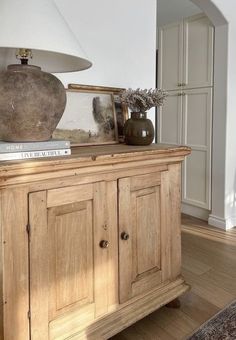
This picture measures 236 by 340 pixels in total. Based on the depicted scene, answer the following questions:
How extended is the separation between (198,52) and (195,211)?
1.60m

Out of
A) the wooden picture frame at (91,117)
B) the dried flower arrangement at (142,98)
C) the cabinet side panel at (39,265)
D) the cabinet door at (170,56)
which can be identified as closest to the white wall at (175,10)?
the cabinet door at (170,56)

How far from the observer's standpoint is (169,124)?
3666mm

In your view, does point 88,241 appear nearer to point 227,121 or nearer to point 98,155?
point 98,155

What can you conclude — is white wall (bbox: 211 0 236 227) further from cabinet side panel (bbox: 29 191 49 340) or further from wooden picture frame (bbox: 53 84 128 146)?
cabinet side panel (bbox: 29 191 49 340)

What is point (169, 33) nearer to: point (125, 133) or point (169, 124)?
point (169, 124)

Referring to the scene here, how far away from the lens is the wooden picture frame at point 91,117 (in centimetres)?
166

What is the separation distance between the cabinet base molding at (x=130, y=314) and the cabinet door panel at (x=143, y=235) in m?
0.04

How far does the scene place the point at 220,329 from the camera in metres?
1.19

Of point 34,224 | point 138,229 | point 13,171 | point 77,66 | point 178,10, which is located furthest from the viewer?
point 178,10

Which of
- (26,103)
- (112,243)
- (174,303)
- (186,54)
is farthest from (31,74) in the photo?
(186,54)

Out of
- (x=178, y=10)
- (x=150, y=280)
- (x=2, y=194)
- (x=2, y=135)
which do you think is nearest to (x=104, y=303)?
(x=150, y=280)

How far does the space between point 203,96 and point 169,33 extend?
855 mm

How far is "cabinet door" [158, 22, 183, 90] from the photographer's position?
11.3ft

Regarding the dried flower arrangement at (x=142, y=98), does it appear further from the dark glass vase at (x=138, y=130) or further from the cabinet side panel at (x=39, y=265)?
the cabinet side panel at (x=39, y=265)
